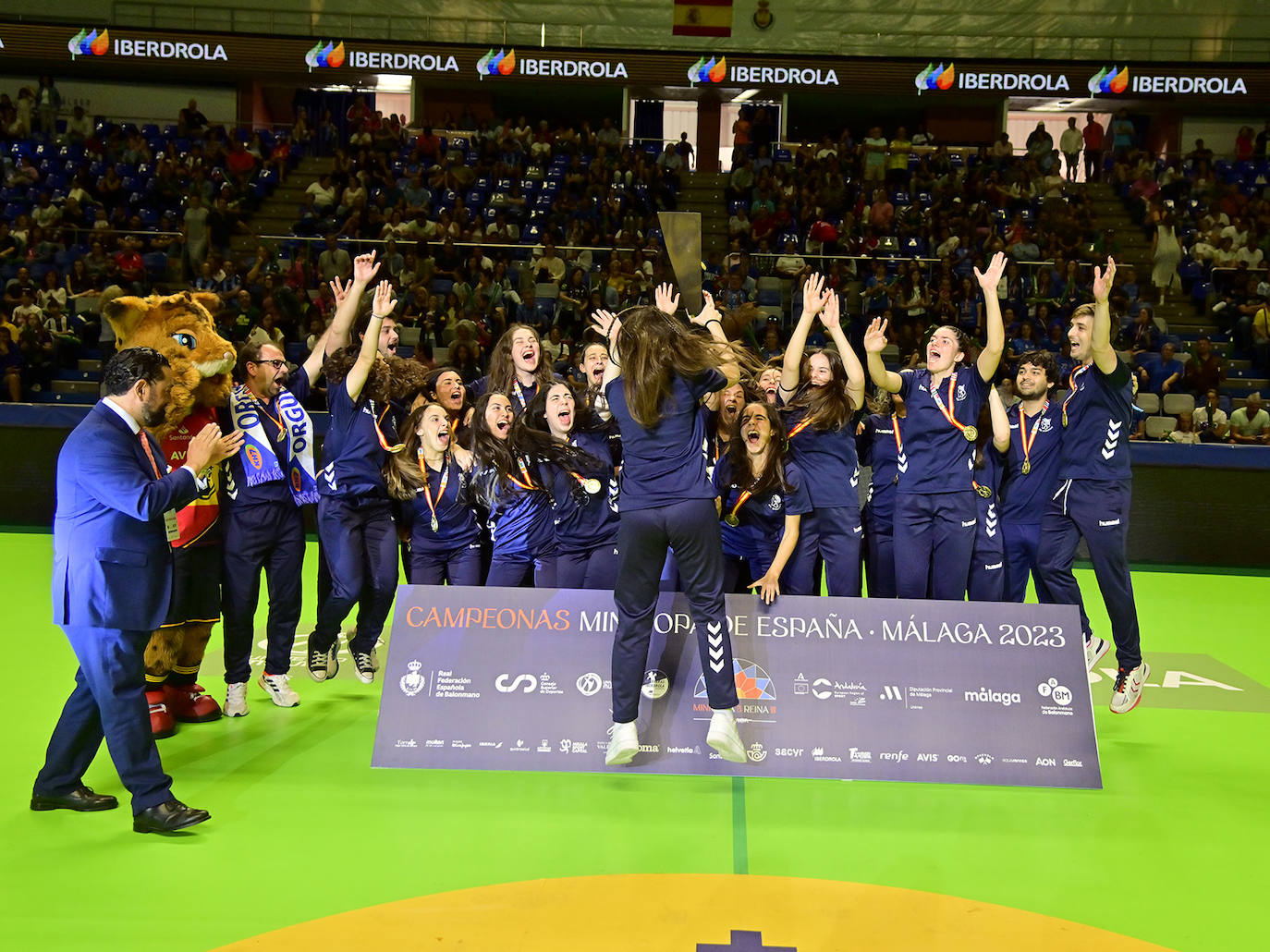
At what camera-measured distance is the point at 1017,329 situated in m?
15.3

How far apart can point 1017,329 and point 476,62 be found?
34.0 feet

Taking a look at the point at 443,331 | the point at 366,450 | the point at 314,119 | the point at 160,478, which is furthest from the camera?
the point at 314,119

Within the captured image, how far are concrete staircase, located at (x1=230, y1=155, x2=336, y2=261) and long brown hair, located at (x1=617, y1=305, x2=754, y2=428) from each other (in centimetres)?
1431

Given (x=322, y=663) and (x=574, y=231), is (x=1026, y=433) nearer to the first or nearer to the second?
(x=322, y=663)

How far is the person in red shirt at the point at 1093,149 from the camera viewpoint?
21094mm

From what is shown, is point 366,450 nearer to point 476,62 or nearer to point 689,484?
point 689,484

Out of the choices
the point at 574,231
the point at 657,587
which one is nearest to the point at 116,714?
the point at 657,587

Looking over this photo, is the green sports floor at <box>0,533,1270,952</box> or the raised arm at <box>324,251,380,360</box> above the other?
the raised arm at <box>324,251,380,360</box>

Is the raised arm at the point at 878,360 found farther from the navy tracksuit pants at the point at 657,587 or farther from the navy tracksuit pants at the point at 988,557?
the navy tracksuit pants at the point at 657,587

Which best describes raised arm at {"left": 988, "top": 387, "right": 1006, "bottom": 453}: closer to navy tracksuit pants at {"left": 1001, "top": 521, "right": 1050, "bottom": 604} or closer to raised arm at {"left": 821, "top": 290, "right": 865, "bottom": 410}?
navy tracksuit pants at {"left": 1001, "top": 521, "right": 1050, "bottom": 604}

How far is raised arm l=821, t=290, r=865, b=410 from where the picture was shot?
585 centimetres

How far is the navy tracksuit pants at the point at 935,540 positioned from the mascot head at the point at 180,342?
362 centimetres

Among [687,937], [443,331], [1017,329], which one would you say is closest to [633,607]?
[687,937]

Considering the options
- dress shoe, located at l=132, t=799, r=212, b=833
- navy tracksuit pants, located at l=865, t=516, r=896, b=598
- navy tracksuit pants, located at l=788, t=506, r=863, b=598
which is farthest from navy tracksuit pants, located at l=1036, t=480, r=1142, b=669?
dress shoe, located at l=132, t=799, r=212, b=833
